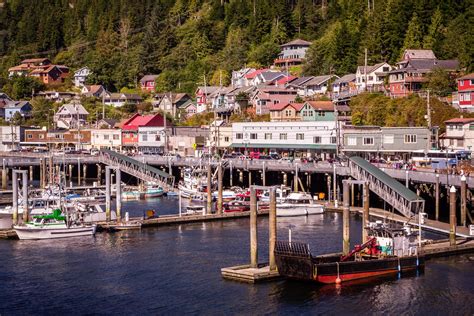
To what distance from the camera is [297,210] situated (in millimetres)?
71938

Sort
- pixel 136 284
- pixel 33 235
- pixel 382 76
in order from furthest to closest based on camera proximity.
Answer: pixel 382 76 → pixel 33 235 → pixel 136 284

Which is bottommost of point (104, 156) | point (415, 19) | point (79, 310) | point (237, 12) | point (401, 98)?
point (79, 310)

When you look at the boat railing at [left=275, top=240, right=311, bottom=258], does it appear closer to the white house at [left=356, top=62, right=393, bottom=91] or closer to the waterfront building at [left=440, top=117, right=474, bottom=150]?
the waterfront building at [left=440, top=117, right=474, bottom=150]

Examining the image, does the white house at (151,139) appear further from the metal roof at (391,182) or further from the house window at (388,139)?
the metal roof at (391,182)

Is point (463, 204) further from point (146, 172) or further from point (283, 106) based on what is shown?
point (283, 106)

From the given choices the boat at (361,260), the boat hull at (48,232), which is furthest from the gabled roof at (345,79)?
the boat at (361,260)

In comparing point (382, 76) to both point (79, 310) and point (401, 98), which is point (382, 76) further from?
point (79, 310)

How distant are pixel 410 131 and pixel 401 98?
1702 cm

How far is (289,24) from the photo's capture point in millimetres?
165000

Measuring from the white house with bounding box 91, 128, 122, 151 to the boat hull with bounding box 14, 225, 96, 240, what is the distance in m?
72.3

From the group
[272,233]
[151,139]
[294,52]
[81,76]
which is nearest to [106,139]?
[151,139]

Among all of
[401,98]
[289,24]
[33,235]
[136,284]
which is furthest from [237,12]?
[136,284]

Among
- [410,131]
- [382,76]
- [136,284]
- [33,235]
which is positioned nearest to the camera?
[136,284]

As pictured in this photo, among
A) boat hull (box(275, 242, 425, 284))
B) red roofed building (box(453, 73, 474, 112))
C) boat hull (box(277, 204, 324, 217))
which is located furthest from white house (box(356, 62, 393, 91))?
boat hull (box(275, 242, 425, 284))
